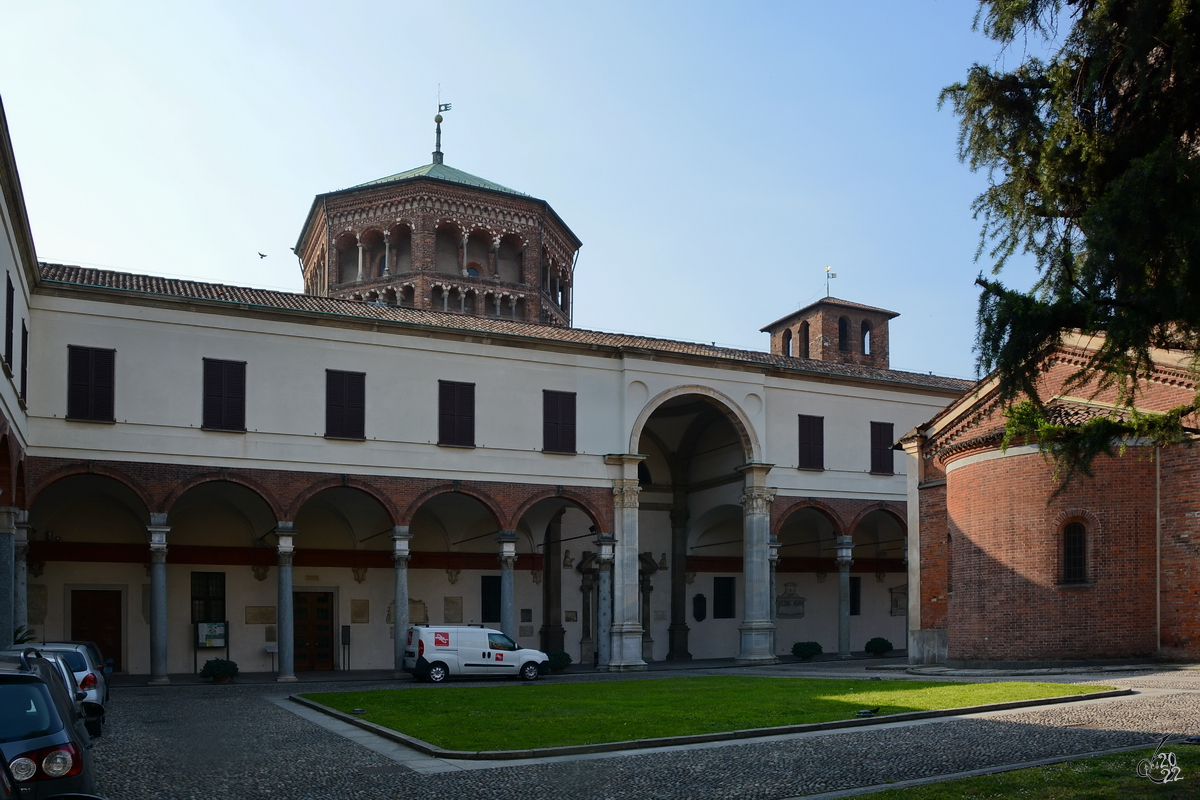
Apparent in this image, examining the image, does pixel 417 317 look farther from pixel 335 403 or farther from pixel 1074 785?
pixel 1074 785

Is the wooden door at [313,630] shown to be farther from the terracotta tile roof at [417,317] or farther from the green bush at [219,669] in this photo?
the terracotta tile roof at [417,317]

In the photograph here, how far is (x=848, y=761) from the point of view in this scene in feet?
36.1

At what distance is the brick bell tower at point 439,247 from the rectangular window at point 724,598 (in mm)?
11200

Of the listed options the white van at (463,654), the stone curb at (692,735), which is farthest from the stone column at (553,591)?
the stone curb at (692,735)

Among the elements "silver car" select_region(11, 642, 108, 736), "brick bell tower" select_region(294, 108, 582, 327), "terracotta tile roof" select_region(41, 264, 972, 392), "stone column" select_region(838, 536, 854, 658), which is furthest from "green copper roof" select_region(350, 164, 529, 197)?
"silver car" select_region(11, 642, 108, 736)

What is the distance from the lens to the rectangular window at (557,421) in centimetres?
3017

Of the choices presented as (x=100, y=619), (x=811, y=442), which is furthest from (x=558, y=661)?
(x=100, y=619)

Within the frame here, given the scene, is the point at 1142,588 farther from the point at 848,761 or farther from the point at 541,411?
the point at 541,411

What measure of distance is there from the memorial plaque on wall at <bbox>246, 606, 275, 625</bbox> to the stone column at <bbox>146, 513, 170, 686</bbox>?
13.9 feet

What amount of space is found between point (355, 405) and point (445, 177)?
51.2 feet

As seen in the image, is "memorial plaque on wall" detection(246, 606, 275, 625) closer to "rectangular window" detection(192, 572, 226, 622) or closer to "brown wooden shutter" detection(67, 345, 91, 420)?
"rectangular window" detection(192, 572, 226, 622)

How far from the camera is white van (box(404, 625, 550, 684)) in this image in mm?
26312

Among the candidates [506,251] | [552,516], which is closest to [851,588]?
[552,516]

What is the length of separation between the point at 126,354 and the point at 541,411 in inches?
415
